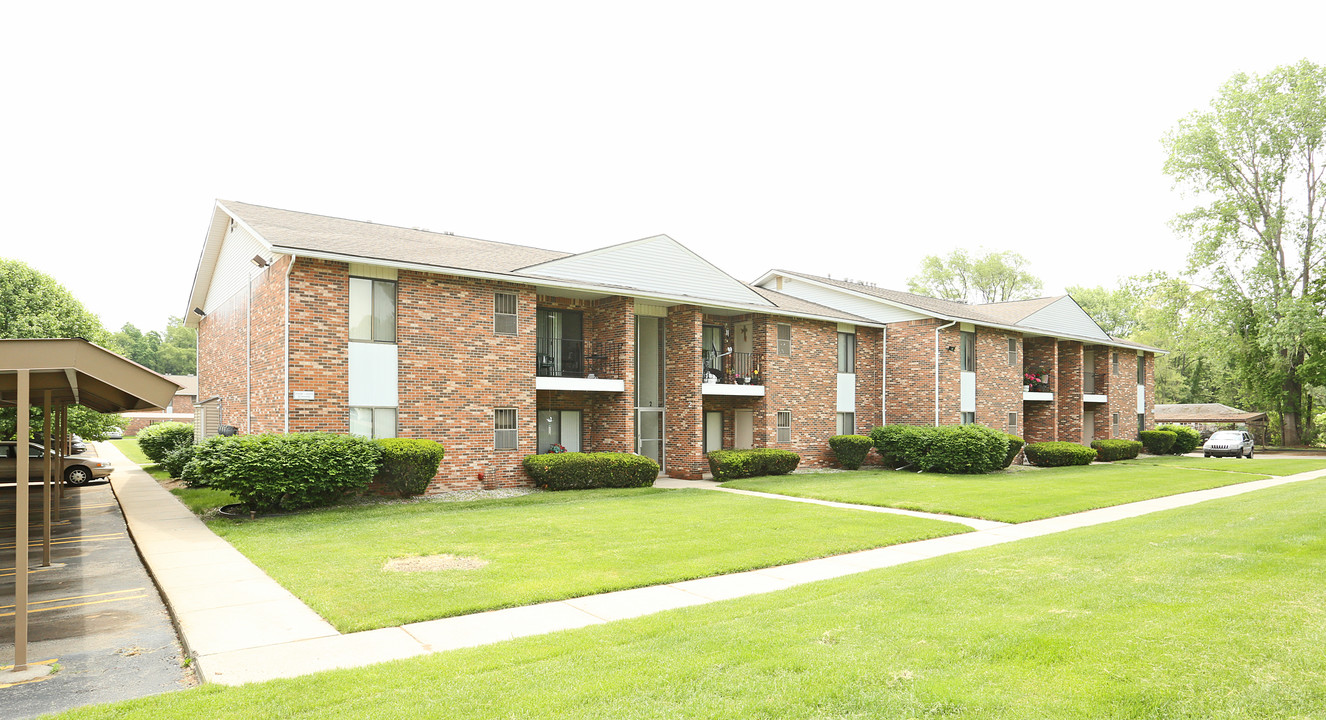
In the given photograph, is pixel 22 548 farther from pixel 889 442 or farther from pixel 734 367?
pixel 889 442

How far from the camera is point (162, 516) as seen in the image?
14039 mm

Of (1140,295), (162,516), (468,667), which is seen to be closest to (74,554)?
(162,516)

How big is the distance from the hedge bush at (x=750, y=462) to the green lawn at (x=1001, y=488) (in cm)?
43

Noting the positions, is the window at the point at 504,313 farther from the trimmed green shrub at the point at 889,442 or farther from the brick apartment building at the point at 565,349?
the trimmed green shrub at the point at 889,442

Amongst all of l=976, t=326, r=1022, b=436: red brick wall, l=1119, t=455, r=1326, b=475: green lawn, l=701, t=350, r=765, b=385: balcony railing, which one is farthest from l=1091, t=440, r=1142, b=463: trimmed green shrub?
l=701, t=350, r=765, b=385: balcony railing

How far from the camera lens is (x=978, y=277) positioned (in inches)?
2496

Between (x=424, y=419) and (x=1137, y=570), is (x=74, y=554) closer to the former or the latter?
(x=424, y=419)

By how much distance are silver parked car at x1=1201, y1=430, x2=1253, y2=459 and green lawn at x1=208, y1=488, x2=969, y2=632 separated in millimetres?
29800

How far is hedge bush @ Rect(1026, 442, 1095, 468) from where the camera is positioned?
27891mm

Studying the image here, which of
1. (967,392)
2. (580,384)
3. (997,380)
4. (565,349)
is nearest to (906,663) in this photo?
(580,384)

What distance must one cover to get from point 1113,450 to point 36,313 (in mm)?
40841

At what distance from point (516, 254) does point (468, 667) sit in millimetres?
16481

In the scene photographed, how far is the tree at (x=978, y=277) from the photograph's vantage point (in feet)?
206

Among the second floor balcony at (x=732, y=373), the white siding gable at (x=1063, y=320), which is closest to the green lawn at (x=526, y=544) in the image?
the second floor balcony at (x=732, y=373)
